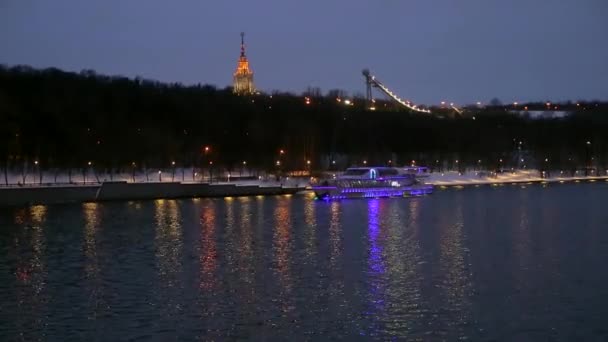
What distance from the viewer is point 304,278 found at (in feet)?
54.3

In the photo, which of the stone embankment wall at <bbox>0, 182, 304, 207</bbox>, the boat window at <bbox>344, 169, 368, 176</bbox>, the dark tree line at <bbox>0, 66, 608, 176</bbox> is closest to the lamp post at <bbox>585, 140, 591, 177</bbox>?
the dark tree line at <bbox>0, 66, 608, 176</bbox>

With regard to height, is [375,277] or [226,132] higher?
[226,132]

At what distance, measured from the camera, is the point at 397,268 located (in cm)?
1780

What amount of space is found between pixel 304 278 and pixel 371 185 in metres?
27.6

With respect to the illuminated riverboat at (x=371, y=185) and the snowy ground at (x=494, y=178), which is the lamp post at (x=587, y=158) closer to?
the snowy ground at (x=494, y=178)

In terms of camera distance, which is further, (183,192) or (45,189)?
(183,192)

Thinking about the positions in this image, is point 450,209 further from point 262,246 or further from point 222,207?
point 262,246

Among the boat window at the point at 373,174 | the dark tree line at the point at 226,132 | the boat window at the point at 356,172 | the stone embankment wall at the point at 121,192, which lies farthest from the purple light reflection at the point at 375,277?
the dark tree line at the point at 226,132

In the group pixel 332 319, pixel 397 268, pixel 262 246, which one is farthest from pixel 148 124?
pixel 332 319

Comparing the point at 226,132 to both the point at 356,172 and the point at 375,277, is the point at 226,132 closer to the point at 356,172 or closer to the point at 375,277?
the point at 356,172

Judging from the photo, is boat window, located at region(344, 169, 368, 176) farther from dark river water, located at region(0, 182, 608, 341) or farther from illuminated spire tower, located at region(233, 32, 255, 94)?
illuminated spire tower, located at region(233, 32, 255, 94)

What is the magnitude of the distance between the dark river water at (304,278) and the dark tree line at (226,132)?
855 inches

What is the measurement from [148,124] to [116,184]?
17.3m

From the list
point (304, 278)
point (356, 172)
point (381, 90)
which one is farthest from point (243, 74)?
point (304, 278)
